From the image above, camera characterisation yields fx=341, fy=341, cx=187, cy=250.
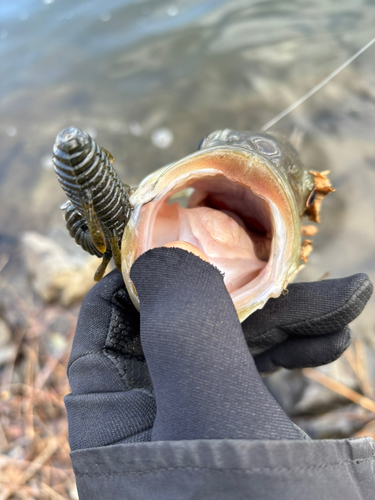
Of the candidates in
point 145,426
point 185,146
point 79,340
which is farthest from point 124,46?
point 145,426

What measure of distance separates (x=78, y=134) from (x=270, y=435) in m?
0.91

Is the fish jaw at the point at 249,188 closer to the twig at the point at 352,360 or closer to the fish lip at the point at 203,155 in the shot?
the fish lip at the point at 203,155

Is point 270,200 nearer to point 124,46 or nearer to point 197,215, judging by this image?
point 197,215

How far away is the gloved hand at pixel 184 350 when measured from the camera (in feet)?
3.01

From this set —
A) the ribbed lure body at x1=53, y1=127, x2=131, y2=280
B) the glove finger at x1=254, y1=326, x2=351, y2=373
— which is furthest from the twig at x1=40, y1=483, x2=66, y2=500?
the ribbed lure body at x1=53, y1=127, x2=131, y2=280

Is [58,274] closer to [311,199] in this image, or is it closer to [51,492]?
[51,492]

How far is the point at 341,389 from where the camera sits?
2277mm

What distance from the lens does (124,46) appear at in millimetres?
4520

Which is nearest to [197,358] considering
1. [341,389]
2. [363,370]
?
[341,389]

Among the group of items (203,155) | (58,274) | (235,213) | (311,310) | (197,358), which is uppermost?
(203,155)

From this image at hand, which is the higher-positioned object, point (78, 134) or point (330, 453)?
point (78, 134)

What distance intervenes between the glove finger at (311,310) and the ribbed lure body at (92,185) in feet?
2.57

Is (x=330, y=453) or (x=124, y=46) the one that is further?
(x=124, y=46)

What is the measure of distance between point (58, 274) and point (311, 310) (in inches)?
89.7
